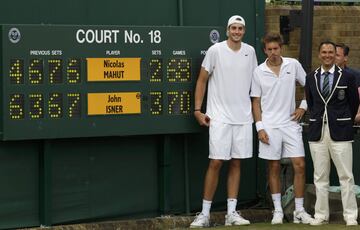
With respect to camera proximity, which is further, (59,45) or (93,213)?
(93,213)

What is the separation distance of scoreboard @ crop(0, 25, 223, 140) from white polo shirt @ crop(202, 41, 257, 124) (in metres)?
0.30

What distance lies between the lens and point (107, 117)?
8711 mm

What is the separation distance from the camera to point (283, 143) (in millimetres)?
9078

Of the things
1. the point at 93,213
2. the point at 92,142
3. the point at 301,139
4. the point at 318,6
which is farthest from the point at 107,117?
the point at 318,6

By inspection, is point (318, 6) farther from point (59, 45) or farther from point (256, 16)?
point (59, 45)

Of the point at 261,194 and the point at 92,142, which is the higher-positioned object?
the point at 92,142

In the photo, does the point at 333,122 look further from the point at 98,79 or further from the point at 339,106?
the point at 98,79

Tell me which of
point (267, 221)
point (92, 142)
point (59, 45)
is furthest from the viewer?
point (267, 221)

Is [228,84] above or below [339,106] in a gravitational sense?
above

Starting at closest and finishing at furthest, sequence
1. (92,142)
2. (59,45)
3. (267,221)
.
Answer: (59,45) < (92,142) < (267,221)

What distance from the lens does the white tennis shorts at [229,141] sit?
892 cm

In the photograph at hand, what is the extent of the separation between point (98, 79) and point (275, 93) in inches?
73.1

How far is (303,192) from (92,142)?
228 cm

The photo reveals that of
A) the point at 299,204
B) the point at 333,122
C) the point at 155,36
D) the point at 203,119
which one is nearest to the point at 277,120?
the point at 333,122
